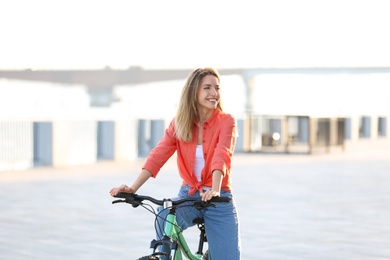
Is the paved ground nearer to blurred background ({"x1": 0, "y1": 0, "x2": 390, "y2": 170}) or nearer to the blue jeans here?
the blue jeans

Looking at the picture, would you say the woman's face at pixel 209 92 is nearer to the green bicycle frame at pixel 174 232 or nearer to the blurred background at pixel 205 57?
the green bicycle frame at pixel 174 232

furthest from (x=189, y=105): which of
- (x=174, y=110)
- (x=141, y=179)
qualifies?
(x=174, y=110)

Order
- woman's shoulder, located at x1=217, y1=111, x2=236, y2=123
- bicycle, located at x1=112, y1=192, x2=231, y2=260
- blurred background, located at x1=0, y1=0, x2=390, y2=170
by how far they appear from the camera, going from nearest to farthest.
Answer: bicycle, located at x1=112, y1=192, x2=231, y2=260 → woman's shoulder, located at x1=217, y1=111, x2=236, y2=123 → blurred background, located at x1=0, y1=0, x2=390, y2=170

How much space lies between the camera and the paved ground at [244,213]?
28.7 feet

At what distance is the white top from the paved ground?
11.4ft

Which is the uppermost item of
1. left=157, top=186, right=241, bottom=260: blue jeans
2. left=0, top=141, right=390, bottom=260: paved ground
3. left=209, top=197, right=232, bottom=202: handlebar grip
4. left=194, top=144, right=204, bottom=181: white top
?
left=194, top=144, right=204, bottom=181: white top

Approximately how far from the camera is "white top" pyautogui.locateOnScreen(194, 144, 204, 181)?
4863mm

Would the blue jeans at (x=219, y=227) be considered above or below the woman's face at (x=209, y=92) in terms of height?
below

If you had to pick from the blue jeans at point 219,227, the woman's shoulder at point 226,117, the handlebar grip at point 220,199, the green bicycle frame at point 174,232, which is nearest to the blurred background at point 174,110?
the blue jeans at point 219,227

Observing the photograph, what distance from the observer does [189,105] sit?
4859 mm

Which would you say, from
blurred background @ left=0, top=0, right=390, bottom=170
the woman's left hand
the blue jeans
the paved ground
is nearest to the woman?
the blue jeans

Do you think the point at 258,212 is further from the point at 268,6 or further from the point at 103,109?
the point at 268,6

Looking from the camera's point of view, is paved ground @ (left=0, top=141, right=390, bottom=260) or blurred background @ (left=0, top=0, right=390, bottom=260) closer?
paved ground @ (left=0, top=141, right=390, bottom=260)

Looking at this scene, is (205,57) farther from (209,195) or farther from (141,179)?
(209,195)
